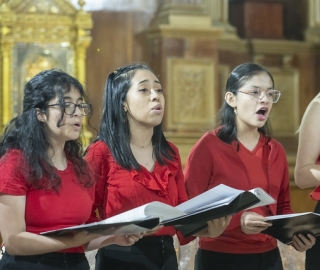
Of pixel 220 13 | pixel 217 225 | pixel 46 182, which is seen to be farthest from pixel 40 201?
pixel 220 13

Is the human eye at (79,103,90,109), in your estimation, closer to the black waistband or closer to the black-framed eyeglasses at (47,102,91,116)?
the black-framed eyeglasses at (47,102,91,116)

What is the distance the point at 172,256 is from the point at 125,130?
0.49 m

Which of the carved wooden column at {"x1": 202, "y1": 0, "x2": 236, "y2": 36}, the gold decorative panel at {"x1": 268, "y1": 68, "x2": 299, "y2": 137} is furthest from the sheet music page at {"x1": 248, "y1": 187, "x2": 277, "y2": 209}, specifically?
the gold decorative panel at {"x1": 268, "y1": 68, "x2": 299, "y2": 137}

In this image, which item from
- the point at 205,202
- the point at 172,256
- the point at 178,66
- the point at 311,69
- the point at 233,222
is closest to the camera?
the point at 205,202

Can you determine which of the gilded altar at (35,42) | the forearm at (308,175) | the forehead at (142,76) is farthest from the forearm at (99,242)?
the gilded altar at (35,42)

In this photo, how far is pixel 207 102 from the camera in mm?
6727

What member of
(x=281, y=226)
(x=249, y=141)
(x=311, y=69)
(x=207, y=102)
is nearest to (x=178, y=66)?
(x=207, y=102)

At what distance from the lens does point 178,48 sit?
6695mm

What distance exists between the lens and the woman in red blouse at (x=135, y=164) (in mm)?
2721

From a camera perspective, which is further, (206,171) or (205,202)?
(206,171)

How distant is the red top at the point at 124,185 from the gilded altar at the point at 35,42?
11.2 feet

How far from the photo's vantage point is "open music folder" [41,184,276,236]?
229 cm

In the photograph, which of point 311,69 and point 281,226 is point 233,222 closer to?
point 281,226

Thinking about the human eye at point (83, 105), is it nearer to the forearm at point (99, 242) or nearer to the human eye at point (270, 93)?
the forearm at point (99, 242)
